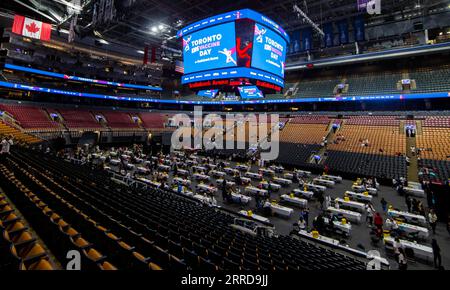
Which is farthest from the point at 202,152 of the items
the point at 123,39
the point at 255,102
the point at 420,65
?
the point at 420,65

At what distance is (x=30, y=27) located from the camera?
13.7 metres

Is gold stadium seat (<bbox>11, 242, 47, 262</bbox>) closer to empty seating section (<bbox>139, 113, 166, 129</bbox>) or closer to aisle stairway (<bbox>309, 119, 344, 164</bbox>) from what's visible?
aisle stairway (<bbox>309, 119, 344, 164</bbox>)

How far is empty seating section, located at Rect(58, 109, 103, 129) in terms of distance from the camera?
106 ft

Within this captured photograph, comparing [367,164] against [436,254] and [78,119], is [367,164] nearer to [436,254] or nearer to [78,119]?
[436,254]

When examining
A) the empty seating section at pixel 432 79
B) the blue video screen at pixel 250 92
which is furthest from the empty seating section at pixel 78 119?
the empty seating section at pixel 432 79

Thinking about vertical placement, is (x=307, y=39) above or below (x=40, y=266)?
above

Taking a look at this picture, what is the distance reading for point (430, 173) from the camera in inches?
690

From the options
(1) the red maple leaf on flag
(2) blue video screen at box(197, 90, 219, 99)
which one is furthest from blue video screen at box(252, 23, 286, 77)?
(1) the red maple leaf on flag

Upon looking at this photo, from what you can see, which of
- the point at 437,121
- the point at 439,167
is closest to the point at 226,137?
the point at 439,167

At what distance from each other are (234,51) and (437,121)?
27120mm

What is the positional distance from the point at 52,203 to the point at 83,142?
28532 millimetres

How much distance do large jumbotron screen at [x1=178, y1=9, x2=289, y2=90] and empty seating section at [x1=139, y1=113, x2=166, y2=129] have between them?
29.2m

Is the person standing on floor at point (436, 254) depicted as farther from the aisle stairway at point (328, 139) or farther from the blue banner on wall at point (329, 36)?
the blue banner on wall at point (329, 36)

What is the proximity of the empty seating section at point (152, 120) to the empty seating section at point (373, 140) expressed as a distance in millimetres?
30948
